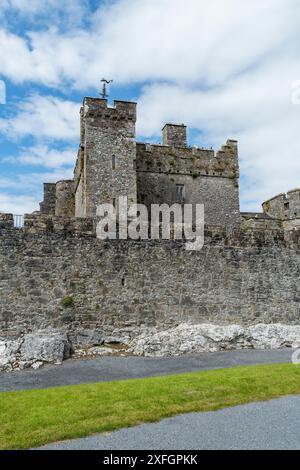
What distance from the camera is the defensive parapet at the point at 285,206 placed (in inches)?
Result: 1602

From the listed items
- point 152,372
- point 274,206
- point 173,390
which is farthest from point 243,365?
point 274,206

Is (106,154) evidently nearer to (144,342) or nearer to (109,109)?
(109,109)

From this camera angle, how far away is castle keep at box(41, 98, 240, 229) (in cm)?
2723

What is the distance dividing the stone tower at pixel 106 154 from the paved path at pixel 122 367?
1343 cm

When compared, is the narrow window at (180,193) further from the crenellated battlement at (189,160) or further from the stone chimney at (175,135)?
the stone chimney at (175,135)

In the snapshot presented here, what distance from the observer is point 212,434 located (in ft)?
23.2

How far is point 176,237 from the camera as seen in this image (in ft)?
59.9

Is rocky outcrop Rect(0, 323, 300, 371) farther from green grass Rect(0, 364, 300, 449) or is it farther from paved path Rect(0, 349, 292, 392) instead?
green grass Rect(0, 364, 300, 449)

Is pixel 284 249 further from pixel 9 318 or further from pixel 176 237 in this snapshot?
pixel 9 318

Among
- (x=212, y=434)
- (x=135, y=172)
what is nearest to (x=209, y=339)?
(x=212, y=434)

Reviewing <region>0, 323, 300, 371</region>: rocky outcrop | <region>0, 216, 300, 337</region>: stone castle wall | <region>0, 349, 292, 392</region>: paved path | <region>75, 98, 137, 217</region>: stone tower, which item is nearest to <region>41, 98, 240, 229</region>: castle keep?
<region>75, 98, 137, 217</region>: stone tower

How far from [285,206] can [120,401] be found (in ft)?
117

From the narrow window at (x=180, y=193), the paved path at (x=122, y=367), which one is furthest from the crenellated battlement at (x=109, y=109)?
the paved path at (x=122, y=367)

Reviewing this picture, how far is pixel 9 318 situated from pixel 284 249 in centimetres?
1172
